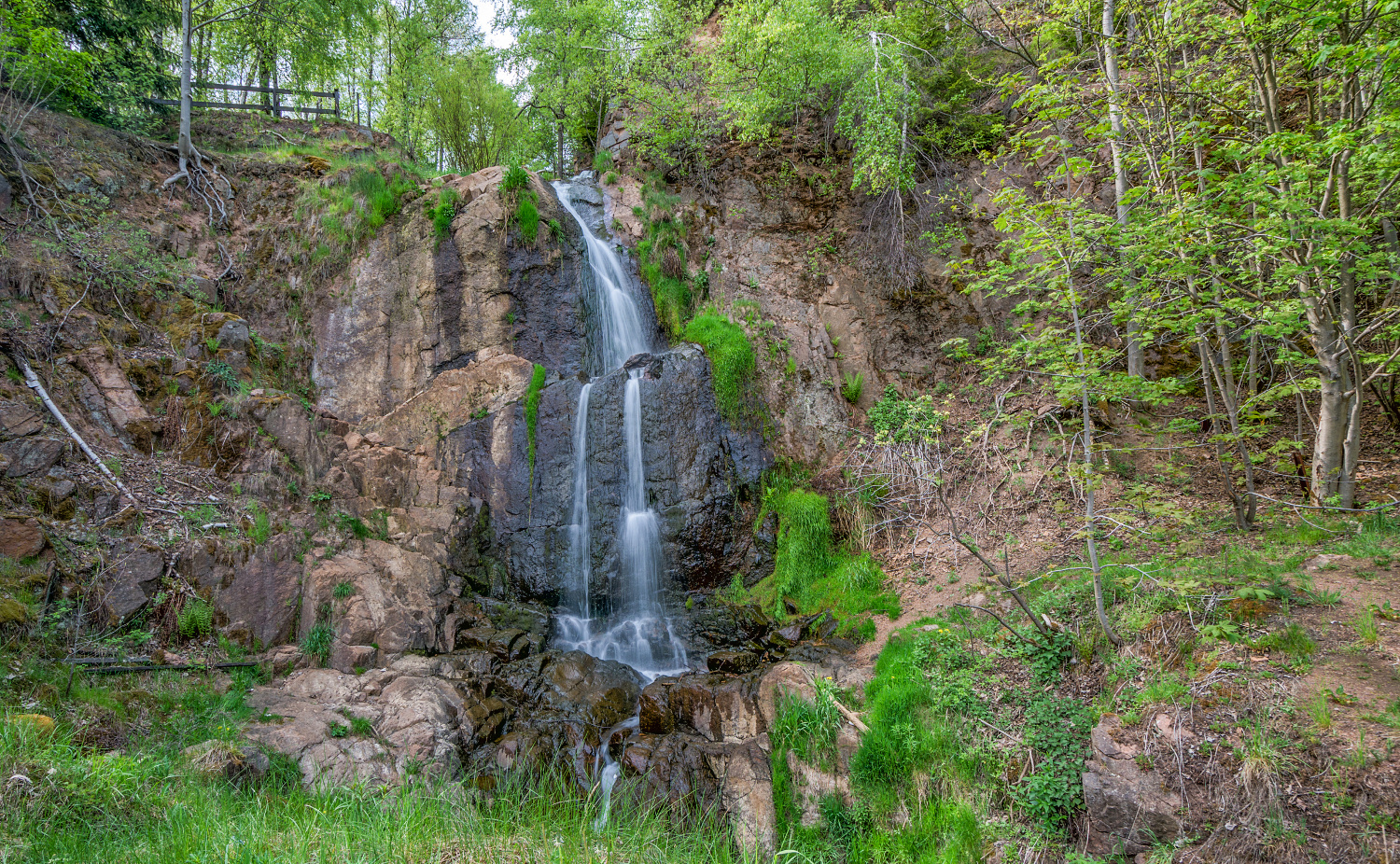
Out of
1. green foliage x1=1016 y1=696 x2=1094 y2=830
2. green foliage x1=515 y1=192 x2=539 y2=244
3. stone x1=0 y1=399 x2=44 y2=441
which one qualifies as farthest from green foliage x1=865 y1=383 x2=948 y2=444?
stone x1=0 y1=399 x2=44 y2=441

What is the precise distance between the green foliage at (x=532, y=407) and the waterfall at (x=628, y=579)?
75 centimetres

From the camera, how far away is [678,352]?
11109mm

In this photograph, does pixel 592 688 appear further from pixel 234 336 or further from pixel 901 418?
pixel 234 336

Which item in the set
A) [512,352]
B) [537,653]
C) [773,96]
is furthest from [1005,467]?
[773,96]

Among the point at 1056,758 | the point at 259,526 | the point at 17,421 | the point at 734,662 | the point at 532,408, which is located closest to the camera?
the point at 1056,758

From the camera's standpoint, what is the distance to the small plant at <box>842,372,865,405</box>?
11812 millimetres

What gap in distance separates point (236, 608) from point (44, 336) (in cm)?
479

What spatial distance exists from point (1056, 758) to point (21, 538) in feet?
34.1

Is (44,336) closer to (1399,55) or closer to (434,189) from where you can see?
(434,189)

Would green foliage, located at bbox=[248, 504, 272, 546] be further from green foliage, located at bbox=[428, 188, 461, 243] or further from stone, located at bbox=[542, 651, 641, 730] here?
green foliage, located at bbox=[428, 188, 461, 243]

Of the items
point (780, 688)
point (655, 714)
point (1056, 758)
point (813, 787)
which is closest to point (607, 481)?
point (655, 714)

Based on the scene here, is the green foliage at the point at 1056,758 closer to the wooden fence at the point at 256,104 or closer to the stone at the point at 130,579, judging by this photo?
the stone at the point at 130,579

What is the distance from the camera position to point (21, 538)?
20.4 ft

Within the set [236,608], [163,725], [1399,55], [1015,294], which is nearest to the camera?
[1399,55]
